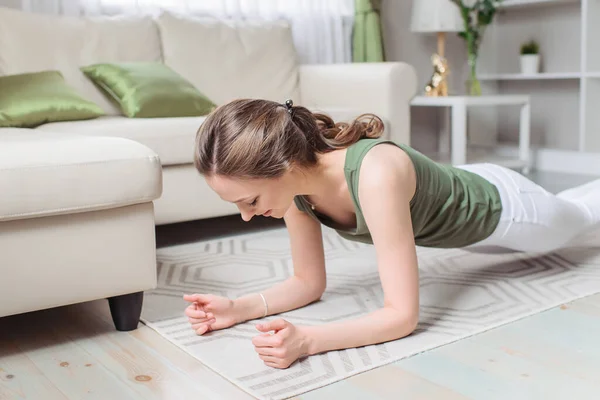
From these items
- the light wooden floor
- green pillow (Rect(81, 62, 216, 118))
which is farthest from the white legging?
green pillow (Rect(81, 62, 216, 118))

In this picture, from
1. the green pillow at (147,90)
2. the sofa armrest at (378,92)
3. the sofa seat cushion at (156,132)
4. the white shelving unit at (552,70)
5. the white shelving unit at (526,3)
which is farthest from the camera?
the white shelving unit at (526,3)

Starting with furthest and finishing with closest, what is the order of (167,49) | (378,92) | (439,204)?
(167,49)
(378,92)
(439,204)

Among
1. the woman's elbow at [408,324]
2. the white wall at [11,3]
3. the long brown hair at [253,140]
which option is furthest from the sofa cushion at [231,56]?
the woman's elbow at [408,324]

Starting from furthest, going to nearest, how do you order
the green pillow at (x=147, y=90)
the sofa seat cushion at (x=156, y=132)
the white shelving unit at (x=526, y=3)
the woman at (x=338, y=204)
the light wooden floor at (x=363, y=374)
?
the white shelving unit at (x=526, y=3)
the green pillow at (x=147, y=90)
the sofa seat cushion at (x=156, y=132)
the woman at (x=338, y=204)
the light wooden floor at (x=363, y=374)

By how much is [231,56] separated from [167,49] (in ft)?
1.04

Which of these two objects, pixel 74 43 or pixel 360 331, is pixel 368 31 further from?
pixel 360 331

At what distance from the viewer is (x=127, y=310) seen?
167cm

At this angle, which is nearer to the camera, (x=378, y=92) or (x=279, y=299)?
(x=279, y=299)

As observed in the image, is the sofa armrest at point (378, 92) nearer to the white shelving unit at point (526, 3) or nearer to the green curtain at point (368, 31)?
the green curtain at point (368, 31)

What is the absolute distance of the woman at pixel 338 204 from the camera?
55.1 inches

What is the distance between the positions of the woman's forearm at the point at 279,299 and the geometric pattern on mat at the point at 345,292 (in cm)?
2

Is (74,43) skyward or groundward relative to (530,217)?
skyward

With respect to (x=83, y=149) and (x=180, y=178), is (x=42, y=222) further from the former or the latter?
(x=180, y=178)

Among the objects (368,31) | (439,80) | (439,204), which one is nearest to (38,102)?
(439,204)
